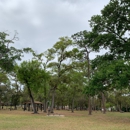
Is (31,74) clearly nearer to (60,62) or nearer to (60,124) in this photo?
(60,62)

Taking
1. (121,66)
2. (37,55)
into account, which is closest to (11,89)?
(37,55)

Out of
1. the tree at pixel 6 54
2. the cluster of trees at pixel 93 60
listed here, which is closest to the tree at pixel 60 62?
the cluster of trees at pixel 93 60

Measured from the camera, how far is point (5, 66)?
2028 centimetres

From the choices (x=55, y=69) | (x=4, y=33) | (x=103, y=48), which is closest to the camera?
(x=103, y=48)

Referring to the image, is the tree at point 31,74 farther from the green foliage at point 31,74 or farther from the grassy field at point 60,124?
the grassy field at point 60,124

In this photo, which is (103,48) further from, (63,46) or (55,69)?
(55,69)

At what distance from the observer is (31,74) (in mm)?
30781

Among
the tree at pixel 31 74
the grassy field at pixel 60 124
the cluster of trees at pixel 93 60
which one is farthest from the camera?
the tree at pixel 31 74

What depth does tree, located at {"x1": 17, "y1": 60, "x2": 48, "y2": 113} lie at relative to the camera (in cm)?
3058

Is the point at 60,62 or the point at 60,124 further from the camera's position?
the point at 60,62

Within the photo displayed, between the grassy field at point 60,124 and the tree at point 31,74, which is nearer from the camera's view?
the grassy field at point 60,124

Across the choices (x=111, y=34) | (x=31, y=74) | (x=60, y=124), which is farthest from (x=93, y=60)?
(x=31, y=74)

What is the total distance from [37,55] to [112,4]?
64.9ft

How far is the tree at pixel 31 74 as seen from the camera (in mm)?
30578
